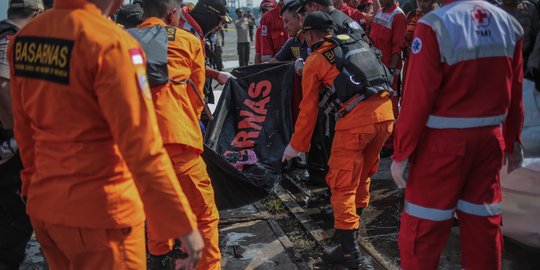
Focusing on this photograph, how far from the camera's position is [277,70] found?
4.93 meters

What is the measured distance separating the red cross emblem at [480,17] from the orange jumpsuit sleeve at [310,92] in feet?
4.19

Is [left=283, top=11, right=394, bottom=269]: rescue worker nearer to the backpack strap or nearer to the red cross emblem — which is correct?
the backpack strap

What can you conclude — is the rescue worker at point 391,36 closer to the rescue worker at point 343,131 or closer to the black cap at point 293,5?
the black cap at point 293,5

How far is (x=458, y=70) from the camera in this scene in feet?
8.11

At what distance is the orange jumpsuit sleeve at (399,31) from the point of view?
6.49 m

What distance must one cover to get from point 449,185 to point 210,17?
254cm

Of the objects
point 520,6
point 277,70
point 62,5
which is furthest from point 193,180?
point 520,6

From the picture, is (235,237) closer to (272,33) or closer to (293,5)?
(293,5)

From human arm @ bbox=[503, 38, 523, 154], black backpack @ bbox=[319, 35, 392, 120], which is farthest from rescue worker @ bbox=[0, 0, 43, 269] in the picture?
human arm @ bbox=[503, 38, 523, 154]

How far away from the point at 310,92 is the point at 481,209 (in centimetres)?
153

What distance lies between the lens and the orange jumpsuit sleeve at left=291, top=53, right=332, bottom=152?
3645mm

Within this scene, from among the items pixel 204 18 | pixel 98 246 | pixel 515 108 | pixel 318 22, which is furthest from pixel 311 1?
pixel 98 246

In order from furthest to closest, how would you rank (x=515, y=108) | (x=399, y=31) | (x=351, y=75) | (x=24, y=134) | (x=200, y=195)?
(x=399, y=31), (x=351, y=75), (x=200, y=195), (x=515, y=108), (x=24, y=134)

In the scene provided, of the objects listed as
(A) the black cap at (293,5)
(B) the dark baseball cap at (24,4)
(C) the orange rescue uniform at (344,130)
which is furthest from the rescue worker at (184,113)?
(A) the black cap at (293,5)
